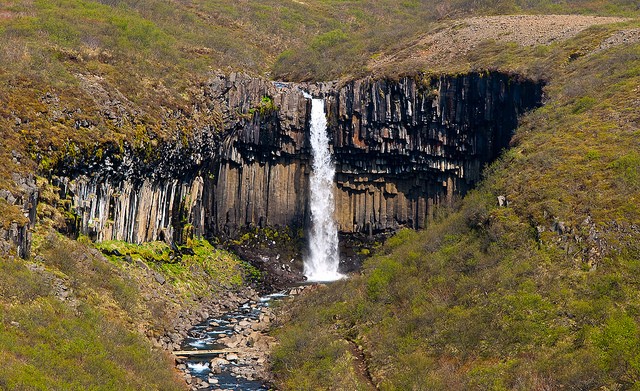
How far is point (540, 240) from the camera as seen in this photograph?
29766 mm

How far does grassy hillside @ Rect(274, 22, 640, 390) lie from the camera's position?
23.9 meters

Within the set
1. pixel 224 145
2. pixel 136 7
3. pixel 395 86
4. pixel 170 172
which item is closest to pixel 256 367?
pixel 170 172

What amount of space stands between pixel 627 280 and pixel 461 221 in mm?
11668

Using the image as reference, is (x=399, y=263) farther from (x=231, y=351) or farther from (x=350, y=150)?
(x=350, y=150)

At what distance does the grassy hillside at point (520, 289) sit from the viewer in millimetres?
23922

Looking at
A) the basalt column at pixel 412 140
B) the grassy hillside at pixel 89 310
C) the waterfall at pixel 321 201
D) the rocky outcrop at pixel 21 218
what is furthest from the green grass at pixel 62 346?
the basalt column at pixel 412 140

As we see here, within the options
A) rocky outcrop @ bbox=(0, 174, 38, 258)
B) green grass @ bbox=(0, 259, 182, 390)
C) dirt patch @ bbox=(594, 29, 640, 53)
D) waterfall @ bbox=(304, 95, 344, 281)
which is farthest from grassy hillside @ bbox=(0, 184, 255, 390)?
dirt patch @ bbox=(594, 29, 640, 53)

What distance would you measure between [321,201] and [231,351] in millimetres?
24879

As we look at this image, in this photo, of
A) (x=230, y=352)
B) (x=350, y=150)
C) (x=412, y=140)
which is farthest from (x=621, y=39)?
(x=230, y=352)

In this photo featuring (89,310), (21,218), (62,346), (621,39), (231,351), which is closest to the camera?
(62,346)

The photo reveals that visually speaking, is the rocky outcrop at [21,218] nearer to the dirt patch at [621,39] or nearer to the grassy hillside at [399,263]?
the grassy hillside at [399,263]

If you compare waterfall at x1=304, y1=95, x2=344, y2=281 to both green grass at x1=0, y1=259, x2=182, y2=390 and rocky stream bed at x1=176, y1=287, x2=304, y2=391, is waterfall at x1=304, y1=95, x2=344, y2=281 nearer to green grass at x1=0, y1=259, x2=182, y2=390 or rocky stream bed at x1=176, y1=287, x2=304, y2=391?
rocky stream bed at x1=176, y1=287, x2=304, y2=391

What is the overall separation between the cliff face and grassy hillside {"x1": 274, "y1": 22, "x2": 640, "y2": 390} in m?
10.6

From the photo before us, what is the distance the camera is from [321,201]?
57344 mm
